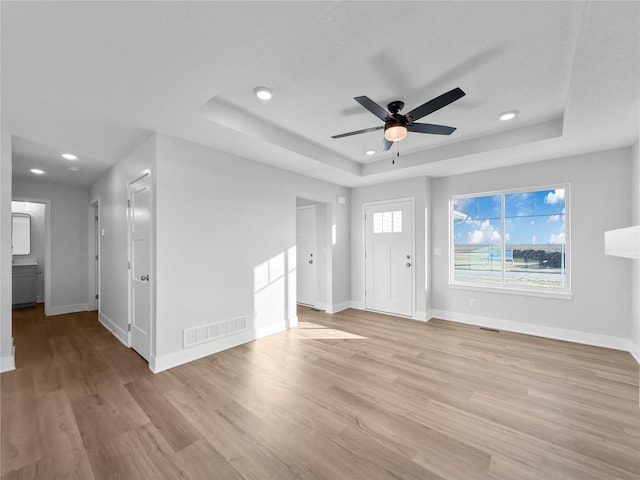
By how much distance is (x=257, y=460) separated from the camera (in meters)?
1.75

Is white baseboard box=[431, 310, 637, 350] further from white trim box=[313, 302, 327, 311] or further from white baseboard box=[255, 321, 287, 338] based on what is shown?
white baseboard box=[255, 321, 287, 338]

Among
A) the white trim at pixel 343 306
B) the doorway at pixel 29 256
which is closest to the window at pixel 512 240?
the white trim at pixel 343 306

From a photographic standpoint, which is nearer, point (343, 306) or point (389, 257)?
point (389, 257)

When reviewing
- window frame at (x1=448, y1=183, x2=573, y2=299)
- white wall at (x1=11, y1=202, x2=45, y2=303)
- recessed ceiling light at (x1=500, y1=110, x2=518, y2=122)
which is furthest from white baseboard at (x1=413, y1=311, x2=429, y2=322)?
white wall at (x1=11, y1=202, x2=45, y2=303)

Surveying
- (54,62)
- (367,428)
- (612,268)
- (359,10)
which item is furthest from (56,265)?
(612,268)

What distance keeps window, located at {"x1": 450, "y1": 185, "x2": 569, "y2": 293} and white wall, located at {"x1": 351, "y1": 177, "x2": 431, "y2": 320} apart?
1.72 ft

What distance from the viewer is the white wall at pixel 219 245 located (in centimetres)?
299

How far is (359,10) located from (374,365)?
304 cm

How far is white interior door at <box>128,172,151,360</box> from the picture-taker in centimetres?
311

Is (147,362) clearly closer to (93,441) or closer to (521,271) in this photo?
(93,441)

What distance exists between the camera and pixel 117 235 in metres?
3.93

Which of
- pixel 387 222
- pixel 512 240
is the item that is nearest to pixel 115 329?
pixel 387 222

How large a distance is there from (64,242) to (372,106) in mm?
6105

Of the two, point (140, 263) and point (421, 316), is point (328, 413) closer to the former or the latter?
point (140, 263)
